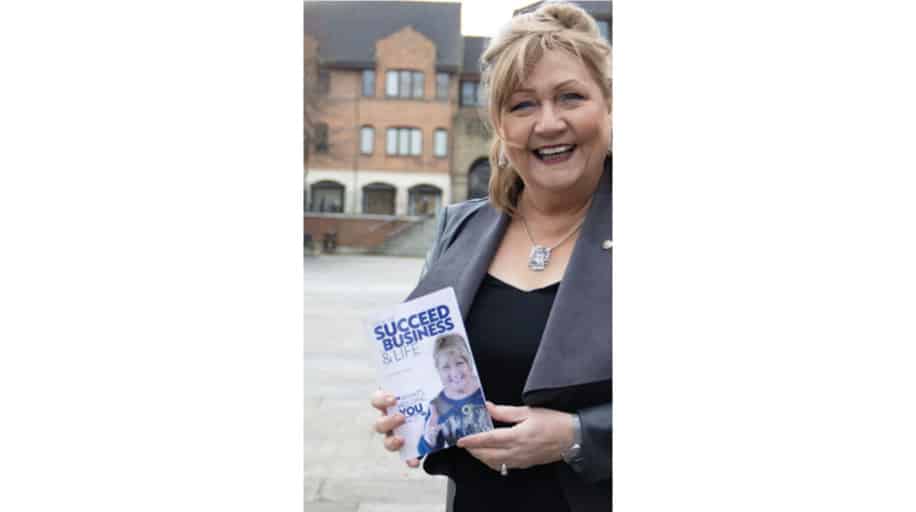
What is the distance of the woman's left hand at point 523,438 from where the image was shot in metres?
1.25

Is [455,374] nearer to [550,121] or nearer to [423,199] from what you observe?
[550,121]

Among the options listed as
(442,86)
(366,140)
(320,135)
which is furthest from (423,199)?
(320,135)

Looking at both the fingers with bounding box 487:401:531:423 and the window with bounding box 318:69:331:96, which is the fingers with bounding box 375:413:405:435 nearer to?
the fingers with bounding box 487:401:531:423

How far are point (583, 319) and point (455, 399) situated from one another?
10.2 inches

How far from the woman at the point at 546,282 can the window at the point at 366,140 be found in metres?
16.4

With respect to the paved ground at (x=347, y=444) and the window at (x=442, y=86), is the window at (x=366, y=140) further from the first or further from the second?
the paved ground at (x=347, y=444)

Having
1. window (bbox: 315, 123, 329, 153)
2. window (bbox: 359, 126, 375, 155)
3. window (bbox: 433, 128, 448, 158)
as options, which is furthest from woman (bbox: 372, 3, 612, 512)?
window (bbox: 433, 128, 448, 158)

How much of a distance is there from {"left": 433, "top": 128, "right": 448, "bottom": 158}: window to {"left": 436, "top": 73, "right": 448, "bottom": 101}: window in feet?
2.99

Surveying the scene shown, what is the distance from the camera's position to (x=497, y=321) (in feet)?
4.31

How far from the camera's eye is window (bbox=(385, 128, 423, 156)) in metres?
19.2

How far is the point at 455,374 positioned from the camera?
1.29m
